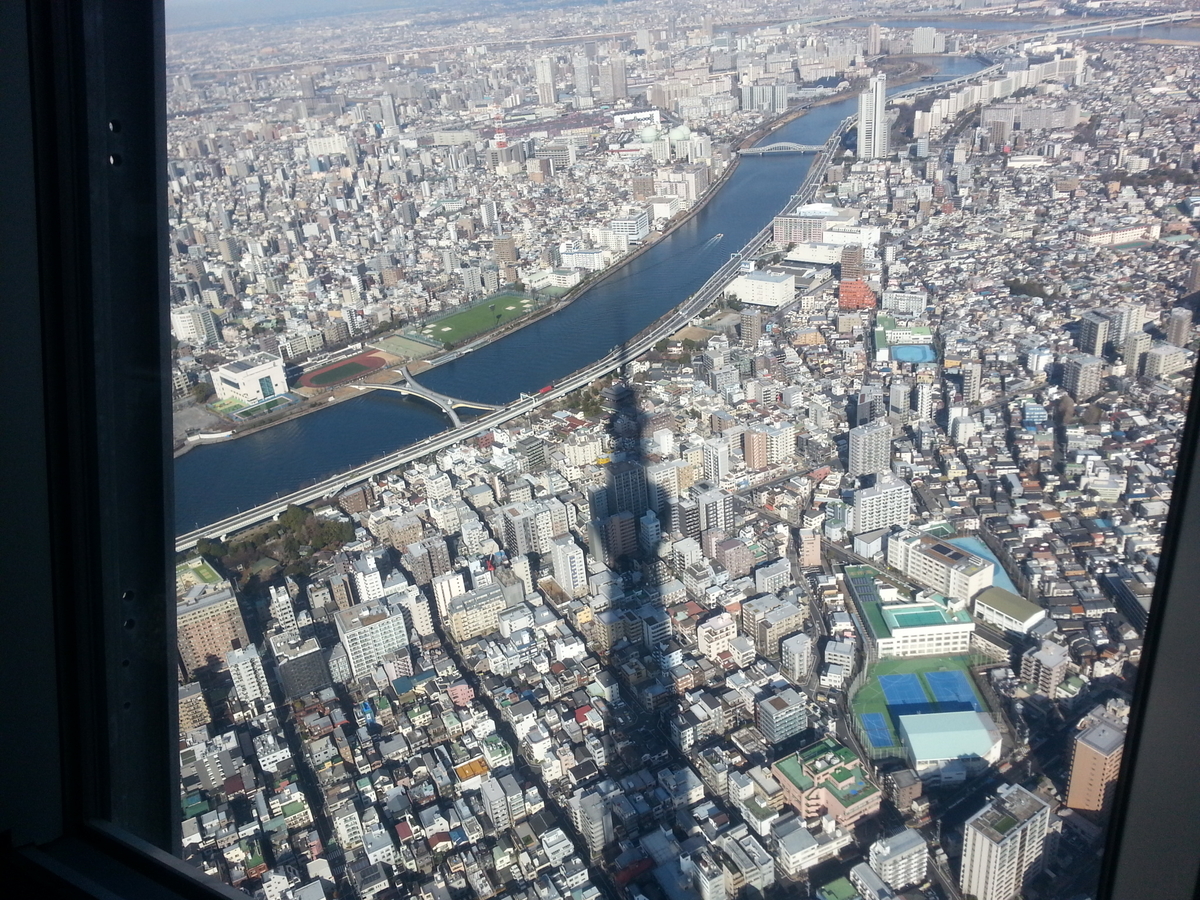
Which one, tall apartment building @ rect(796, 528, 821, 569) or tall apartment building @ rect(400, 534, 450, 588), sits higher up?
tall apartment building @ rect(796, 528, 821, 569)

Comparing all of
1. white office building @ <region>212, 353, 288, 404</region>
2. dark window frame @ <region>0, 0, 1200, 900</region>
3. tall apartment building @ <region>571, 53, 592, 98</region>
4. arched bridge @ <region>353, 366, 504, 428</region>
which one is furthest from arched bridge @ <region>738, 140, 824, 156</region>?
dark window frame @ <region>0, 0, 1200, 900</region>

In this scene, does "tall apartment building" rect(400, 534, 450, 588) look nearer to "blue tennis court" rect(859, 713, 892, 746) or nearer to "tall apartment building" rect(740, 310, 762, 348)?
"blue tennis court" rect(859, 713, 892, 746)

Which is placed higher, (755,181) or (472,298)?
(755,181)

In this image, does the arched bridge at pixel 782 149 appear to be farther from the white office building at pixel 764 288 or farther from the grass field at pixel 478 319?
the grass field at pixel 478 319

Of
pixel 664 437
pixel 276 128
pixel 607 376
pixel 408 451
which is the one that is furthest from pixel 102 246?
pixel 276 128

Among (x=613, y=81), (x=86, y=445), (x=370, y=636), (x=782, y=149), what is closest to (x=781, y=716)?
(x=370, y=636)

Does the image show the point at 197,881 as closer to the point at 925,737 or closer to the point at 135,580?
the point at 135,580

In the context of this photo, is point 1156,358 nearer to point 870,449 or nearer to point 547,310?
point 870,449
